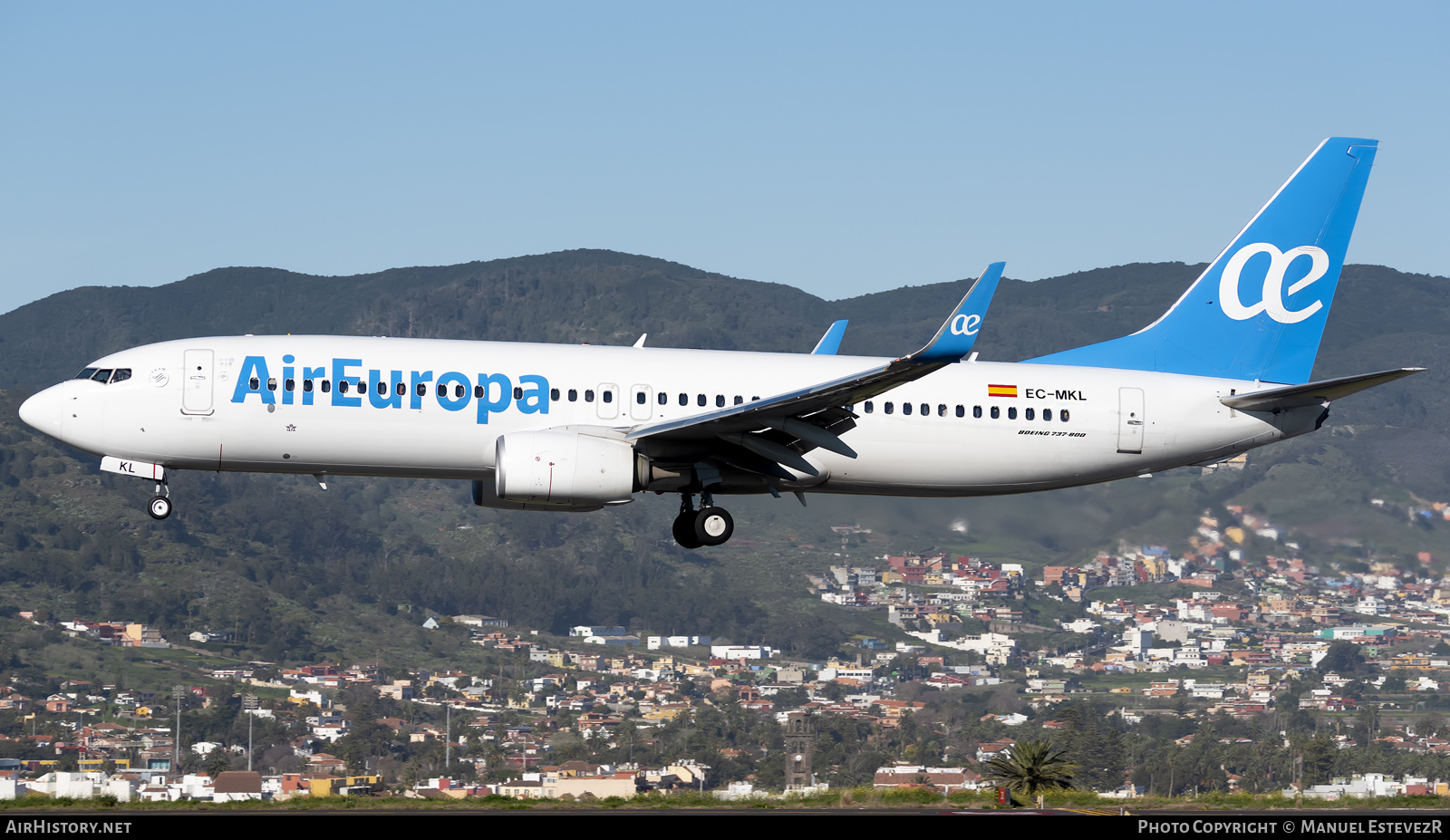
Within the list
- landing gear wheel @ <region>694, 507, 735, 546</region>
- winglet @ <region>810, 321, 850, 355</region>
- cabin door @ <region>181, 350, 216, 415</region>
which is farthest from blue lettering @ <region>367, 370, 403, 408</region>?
winglet @ <region>810, 321, 850, 355</region>

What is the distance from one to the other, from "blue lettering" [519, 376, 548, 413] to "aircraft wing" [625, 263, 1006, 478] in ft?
6.04

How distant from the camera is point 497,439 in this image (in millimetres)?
30609

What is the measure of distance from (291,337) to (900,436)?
1263 centimetres

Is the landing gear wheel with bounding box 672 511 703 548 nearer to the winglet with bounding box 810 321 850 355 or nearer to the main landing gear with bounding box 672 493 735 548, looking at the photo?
the main landing gear with bounding box 672 493 735 548

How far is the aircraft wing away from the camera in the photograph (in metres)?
27.0

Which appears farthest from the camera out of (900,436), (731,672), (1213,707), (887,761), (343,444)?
(731,672)

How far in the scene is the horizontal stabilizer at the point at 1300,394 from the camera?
31.1 meters

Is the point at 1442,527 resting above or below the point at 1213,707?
above

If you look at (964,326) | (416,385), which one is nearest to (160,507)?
(416,385)

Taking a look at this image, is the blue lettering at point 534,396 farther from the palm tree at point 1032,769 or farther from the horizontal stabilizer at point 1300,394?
the horizontal stabilizer at point 1300,394

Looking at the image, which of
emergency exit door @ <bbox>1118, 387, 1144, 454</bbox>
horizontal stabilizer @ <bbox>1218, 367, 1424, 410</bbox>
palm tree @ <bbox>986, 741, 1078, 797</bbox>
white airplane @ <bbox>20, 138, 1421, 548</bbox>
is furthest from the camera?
emergency exit door @ <bbox>1118, 387, 1144, 454</bbox>

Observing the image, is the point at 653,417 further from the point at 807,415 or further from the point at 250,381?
the point at 250,381
